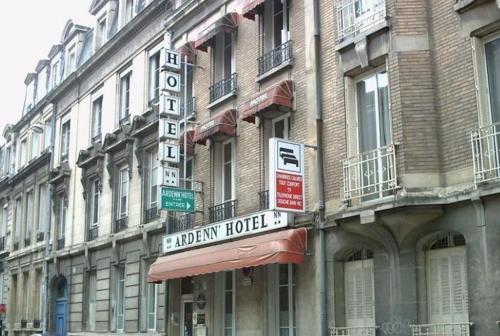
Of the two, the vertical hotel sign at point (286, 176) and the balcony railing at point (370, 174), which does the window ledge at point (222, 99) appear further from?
the balcony railing at point (370, 174)

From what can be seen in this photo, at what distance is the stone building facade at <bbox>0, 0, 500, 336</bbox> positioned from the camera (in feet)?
40.8

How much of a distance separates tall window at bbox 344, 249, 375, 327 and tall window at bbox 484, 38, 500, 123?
12.3ft

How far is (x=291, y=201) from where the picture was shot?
14.8 meters

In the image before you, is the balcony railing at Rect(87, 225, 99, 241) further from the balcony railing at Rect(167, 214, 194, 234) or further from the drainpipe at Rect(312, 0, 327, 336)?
the drainpipe at Rect(312, 0, 327, 336)

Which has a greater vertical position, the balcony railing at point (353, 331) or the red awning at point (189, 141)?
the red awning at point (189, 141)

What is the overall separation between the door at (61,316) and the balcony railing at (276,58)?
1471 cm

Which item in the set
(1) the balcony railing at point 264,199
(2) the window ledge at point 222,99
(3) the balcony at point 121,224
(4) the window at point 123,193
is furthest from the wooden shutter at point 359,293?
(4) the window at point 123,193

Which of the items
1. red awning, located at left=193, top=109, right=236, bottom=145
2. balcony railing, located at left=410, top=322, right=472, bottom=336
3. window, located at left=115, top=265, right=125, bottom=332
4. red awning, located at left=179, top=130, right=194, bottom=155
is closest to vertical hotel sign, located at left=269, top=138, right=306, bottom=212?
red awning, located at left=193, top=109, right=236, bottom=145

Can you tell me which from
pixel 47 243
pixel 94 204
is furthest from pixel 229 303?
pixel 47 243

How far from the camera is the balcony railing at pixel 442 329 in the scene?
1184cm

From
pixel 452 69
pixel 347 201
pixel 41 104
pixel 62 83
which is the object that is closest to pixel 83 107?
pixel 62 83

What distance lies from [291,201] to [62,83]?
18.0 metres

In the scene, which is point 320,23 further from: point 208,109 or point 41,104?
point 41,104

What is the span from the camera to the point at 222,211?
18.5 meters
